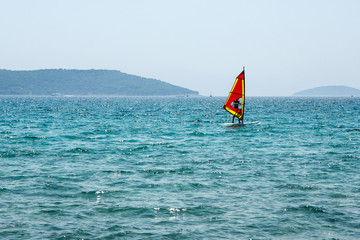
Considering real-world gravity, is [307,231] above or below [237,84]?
below

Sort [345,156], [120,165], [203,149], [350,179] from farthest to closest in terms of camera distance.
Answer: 1. [203,149]
2. [345,156]
3. [120,165]
4. [350,179]

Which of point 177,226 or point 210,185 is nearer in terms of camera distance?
point 177,226

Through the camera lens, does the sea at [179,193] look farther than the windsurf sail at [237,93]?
No

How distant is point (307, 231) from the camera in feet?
41.9

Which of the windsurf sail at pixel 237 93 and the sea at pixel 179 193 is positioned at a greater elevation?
the windsurf sail at pixel 237 93

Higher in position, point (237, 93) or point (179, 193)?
point (237, 93)

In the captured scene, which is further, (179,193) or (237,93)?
(237,93)

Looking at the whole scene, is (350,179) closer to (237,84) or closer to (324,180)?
(324,180)

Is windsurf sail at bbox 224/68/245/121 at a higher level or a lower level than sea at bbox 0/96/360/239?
higher

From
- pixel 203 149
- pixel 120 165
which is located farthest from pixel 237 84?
pixel 120 165

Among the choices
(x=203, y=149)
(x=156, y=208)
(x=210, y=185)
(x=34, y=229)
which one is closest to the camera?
(x=34, y=229)

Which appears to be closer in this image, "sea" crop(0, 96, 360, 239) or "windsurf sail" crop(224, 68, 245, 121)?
"sea" crop(0, 96, 360, 239)

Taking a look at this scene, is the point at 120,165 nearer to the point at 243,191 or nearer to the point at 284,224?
the point at 243,191

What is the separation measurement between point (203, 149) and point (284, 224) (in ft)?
58.5
